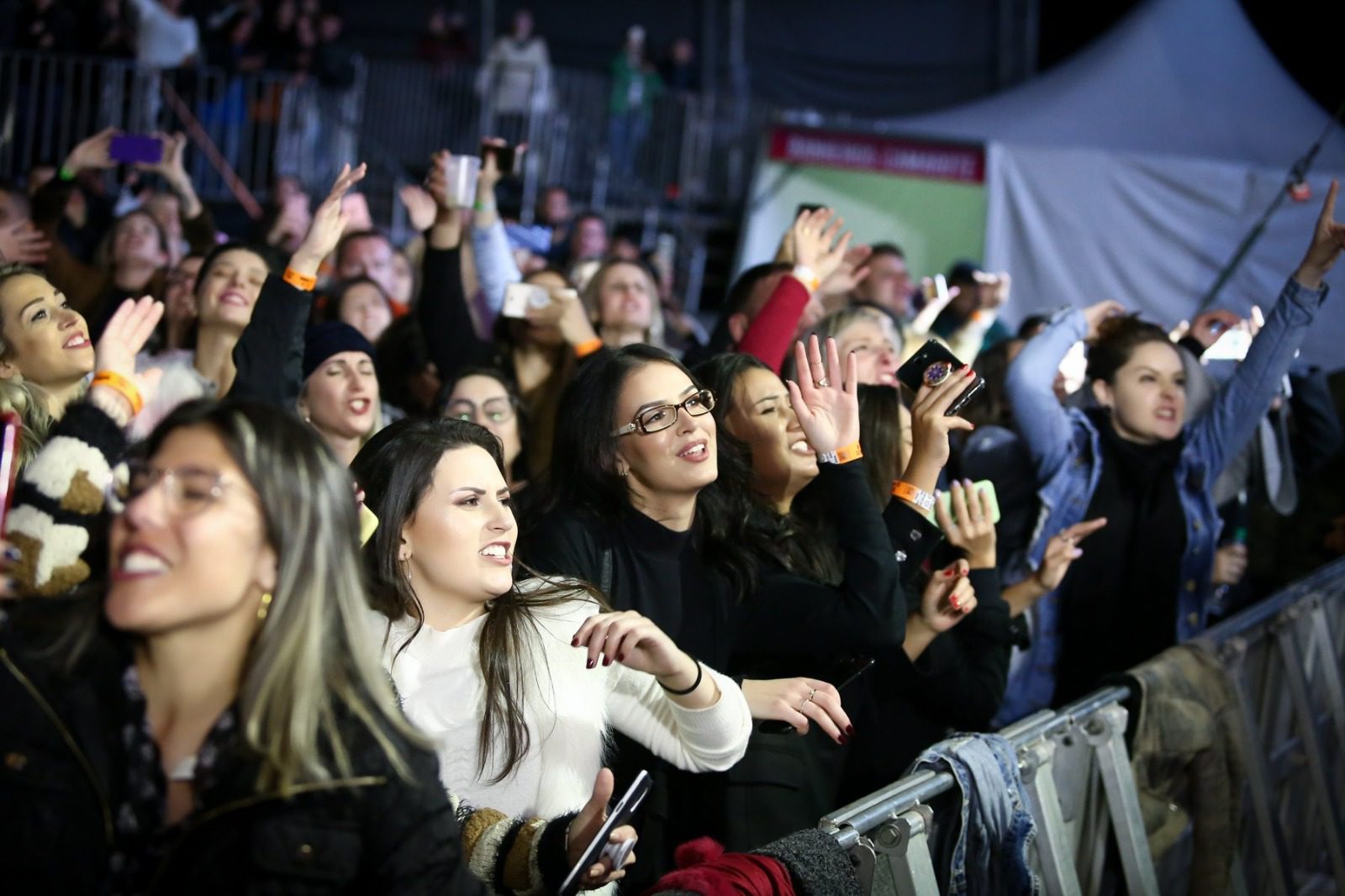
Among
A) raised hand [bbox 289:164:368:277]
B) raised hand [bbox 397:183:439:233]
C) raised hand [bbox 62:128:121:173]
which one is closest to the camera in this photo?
raised hand [bbox 289:164:368:277]

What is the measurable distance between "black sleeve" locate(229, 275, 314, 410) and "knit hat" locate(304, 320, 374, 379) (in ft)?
0.83

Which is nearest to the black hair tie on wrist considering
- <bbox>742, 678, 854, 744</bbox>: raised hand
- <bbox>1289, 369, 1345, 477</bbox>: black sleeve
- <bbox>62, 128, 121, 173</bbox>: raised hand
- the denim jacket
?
<bbox>742, 678, 854, 744</bbox>: raised hand

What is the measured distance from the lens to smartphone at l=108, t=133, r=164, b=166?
541 cm

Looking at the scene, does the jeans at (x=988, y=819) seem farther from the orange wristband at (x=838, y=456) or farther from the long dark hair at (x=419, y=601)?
the long dark hair at (x=419, y=601)

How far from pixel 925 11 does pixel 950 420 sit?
15.5 meters

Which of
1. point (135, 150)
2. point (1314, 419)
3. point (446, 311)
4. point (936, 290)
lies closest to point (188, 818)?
point (446, 311)

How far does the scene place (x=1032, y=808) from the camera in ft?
10.5

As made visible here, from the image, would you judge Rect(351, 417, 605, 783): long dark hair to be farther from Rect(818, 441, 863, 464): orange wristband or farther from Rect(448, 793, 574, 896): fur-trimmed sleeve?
Rect(818, 441, 863, 464): orange wristband

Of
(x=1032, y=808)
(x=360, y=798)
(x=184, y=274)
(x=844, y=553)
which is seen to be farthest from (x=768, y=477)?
(x=184, y=274)

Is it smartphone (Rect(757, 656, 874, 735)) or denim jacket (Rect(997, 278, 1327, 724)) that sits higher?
denim jacket (Rect(997, 278, 1327, 724))

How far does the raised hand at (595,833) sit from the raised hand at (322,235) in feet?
6.32

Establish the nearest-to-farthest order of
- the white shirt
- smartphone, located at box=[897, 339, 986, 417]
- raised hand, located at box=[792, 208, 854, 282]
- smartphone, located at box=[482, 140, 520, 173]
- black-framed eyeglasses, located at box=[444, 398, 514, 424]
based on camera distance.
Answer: smartphone, located at box=[897, 339, 986, 417], black-framed eyeglasses, located at box=[444, 398, 514, 424], raised hand, located at box=[792, 208, 854, 282], smartphone, located at box=[482, 140, 520, 173], the white shirt

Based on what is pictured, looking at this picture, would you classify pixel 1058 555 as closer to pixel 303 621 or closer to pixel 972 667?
pixel 972 667

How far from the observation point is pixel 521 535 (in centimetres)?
329
